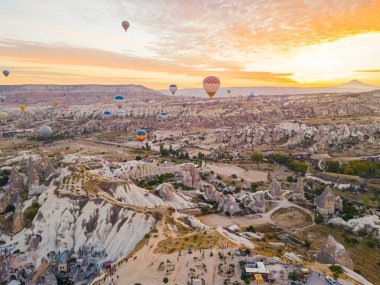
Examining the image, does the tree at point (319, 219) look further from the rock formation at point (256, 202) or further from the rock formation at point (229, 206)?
the rock formation at point (229, 206)

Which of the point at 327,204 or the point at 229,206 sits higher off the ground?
the point at 327,204

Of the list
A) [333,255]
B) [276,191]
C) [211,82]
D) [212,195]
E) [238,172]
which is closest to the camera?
[333,255]

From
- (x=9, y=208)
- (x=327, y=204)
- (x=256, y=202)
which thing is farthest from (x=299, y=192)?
(x=9, y=208)

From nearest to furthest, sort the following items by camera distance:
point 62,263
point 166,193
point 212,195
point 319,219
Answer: point 62,263, point 319,219, point 166,193, point 212,195

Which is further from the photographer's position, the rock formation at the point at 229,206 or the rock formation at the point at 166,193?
the rock formation at the point at 166,193

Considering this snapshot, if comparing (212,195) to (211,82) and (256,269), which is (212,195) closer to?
(256,269)

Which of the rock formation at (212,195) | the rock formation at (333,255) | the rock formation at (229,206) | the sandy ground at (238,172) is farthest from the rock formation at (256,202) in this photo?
the rock formation at (333,255)

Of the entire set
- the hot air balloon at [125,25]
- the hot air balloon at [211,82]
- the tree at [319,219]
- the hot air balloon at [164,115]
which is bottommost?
the hot air balloon at [164,115]

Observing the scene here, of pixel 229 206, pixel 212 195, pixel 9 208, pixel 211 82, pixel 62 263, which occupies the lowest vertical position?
pixel 9 208

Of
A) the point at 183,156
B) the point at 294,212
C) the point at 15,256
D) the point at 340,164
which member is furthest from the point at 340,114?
the point at 15,256
